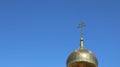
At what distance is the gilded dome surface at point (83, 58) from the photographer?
2371cm

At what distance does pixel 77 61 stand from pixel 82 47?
181 cm

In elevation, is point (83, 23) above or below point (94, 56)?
above

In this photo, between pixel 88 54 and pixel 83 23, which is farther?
pixel 83 23

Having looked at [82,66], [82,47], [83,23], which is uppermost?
[83,23]

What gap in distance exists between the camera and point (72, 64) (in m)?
24.3

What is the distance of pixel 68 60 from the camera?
79.4 feet

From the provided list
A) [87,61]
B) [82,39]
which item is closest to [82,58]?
[87,61]

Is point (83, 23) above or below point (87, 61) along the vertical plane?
above

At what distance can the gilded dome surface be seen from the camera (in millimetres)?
23711

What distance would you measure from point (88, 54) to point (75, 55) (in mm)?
816

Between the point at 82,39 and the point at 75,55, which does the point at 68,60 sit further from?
the point at 82,39

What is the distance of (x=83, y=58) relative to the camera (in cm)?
2367

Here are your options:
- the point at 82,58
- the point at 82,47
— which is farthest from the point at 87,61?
the point at 82,47

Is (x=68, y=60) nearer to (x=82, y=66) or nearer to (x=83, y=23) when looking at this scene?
(x=82, y=66)
